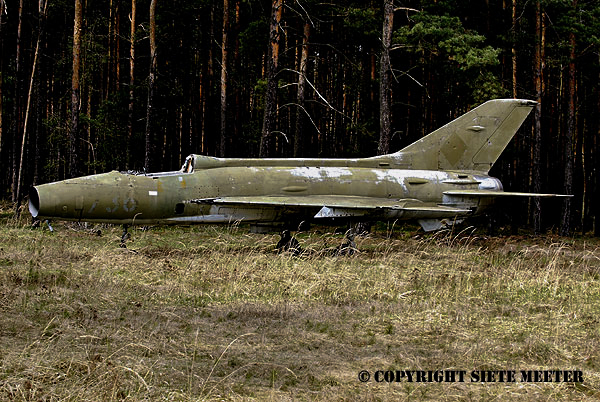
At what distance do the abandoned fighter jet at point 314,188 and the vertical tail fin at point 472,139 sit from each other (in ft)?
0.09

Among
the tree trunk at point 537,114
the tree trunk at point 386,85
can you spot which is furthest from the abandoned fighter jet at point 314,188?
the tree trunk at point 537,114

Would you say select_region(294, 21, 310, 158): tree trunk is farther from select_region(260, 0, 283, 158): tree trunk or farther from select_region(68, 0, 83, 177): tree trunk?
select_region(68, 0, 83, 177): tree trunk

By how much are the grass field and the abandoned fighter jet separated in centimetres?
109

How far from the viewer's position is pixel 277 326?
7.33 meters

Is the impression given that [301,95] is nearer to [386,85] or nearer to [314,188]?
[386,85]

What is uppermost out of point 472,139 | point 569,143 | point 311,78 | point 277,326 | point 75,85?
point 311,78

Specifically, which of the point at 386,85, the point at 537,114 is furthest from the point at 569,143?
the point at 386,85

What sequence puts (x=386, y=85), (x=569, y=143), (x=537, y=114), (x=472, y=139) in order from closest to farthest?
(x=472, y=139) → (x=386, y=85) → (x=537, y=114) → (x=569, y=143)

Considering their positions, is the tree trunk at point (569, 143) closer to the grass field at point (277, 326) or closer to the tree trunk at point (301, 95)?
the tree trunk at point (301, 95)

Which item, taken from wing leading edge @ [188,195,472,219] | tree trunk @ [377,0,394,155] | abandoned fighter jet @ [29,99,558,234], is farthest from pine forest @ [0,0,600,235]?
wing leading edge @ [188,195,472,219]

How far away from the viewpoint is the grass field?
507 centimetres

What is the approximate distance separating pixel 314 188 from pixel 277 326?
7.02 m

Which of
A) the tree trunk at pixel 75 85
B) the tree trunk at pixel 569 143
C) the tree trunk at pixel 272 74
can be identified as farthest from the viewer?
the tree trunk at pixel 569 143

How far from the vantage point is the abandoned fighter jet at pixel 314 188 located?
12445 mm
